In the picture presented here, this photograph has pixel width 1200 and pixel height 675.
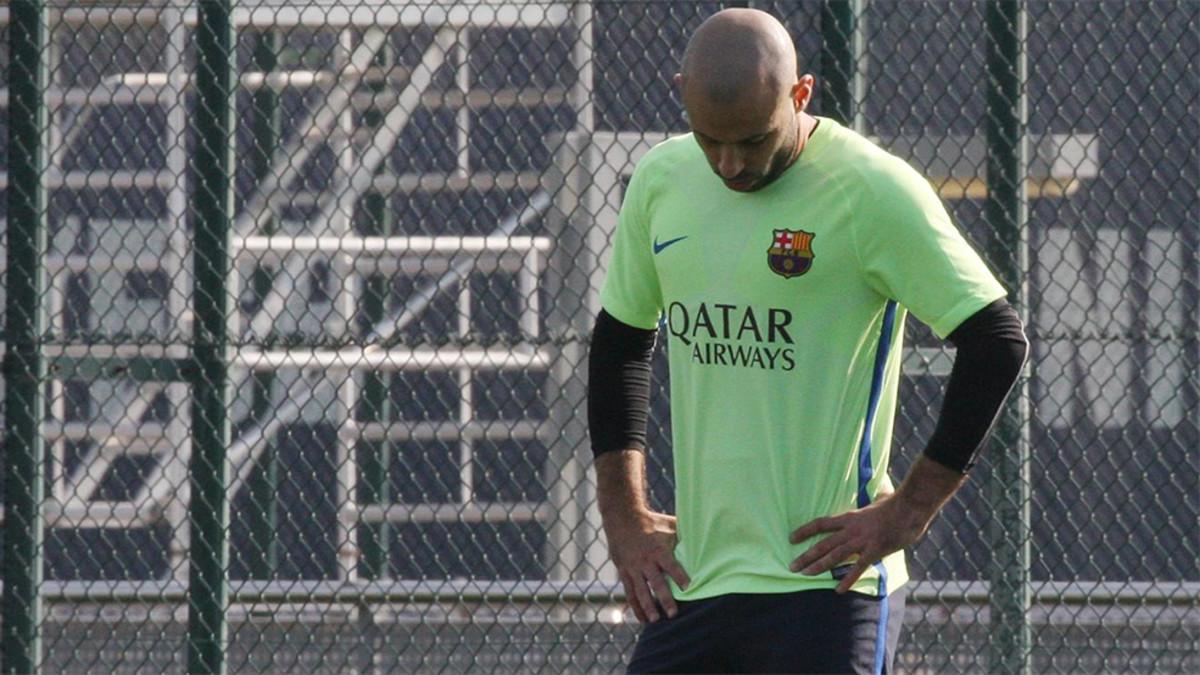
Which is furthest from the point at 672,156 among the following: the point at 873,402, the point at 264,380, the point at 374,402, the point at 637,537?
the point at 264,380

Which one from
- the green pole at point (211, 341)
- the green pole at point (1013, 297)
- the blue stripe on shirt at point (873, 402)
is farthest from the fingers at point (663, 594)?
the green pole at point (211, 341)

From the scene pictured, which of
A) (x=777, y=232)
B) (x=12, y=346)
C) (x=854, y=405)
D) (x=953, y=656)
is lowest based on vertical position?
(x=953, y=656)

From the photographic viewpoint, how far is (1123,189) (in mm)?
6977

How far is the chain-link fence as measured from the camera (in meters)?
4.74

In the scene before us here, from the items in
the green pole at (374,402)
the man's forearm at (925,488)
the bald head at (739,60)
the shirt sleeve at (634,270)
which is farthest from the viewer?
the green pole at (374,402)

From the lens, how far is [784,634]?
7.86ft

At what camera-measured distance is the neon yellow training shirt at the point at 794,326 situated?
232 cm

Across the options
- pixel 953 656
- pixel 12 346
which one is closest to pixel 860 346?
pixel 953 656

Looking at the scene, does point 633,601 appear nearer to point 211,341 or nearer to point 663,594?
point 663,594

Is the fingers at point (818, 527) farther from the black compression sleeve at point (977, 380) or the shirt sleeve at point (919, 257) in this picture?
the shirt sleeve at point (919, 257)

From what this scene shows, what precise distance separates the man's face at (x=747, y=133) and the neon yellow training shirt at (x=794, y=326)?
5cm

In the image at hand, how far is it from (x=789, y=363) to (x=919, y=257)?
0.80ft

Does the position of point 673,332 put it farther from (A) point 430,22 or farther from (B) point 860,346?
(A) point 430,22

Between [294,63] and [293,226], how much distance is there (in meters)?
0.80
